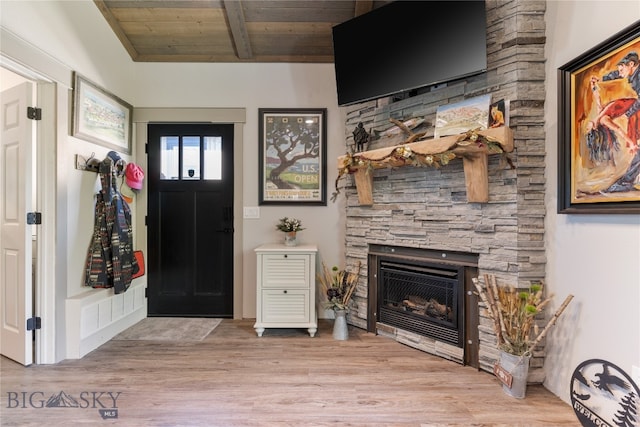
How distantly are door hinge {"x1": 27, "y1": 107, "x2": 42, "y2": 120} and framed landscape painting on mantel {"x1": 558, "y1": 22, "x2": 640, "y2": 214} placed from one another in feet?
11.0

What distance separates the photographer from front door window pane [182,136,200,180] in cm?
303

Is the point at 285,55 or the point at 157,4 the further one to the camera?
the point at 285,55

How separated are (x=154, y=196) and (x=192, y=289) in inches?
40.3

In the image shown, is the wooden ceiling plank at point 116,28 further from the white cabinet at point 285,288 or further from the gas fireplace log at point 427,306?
the gas fireplace log at point 427,306

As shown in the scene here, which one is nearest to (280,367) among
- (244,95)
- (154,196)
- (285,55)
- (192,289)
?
(192,289)

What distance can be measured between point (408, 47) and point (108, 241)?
2785 millimetres

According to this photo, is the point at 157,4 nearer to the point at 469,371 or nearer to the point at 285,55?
the point at 285,55

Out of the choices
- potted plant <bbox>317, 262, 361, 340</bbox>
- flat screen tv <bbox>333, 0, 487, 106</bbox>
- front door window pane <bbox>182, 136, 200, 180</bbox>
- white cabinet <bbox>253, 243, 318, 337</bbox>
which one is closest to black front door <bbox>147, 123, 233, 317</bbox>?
front door window pane <bbox>182, 136, 200, 180</bbox>

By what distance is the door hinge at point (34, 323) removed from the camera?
6.76 ft

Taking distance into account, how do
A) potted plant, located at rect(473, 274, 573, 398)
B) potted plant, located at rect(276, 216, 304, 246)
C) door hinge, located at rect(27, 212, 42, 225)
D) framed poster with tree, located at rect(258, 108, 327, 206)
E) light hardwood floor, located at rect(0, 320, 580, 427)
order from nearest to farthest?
1. light hardwood floor, located at rect(0, 320, 580, 427)
2. potted plant, located at rect(473, 274, 573, 398)
3. door hinge, located at rect(27, 212, 42, 225)
4. potted plant, located at rect(276, 216, 304, 246)
5. framed poster with tree, located at rect(258, 108, 327, 206)

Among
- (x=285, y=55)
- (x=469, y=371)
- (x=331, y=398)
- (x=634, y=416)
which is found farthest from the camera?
(x=285, y=55)

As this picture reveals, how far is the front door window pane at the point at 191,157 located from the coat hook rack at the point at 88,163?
74cm

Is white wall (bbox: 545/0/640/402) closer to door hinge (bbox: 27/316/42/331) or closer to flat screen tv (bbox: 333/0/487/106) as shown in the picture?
flat screen tv (bbox: 333/0/487/106)

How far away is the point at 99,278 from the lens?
2350 millimetres
